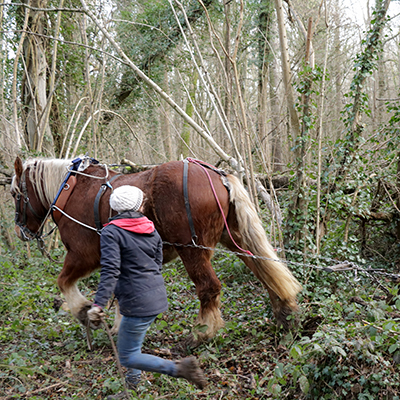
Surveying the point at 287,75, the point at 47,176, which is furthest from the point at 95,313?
the point at 287,75

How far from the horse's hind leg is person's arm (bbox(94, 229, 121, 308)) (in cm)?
105

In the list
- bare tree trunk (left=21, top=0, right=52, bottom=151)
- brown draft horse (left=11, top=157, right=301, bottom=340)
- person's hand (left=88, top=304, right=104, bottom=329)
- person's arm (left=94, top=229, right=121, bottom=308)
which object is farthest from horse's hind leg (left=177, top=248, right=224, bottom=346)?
bare tree trunk (left=21, top=0, right=52, bottom=151)

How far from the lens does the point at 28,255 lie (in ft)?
19.6

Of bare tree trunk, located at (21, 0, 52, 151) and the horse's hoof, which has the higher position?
bare tree trunk, located at (21, 0, 52, 151)

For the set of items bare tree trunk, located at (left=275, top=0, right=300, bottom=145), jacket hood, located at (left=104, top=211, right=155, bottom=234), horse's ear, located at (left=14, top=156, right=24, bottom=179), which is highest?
bare tree trunk, located at (left=275, top=0, right=300, bottom=145)

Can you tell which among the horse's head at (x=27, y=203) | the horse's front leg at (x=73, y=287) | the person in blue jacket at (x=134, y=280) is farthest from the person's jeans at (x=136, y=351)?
the horse's head at (x=27, y=203)

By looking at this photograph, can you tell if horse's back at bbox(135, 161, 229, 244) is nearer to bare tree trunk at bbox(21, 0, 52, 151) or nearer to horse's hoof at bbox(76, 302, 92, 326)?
horse's hoof at bbox(76, 302, 92, 326)

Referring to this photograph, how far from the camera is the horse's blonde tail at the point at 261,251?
335 cm

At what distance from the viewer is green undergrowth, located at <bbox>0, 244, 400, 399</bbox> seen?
228 centimetres

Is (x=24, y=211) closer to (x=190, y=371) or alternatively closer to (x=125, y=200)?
(x=125, y=200)

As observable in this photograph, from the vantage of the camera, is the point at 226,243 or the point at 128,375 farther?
the point at 226,243

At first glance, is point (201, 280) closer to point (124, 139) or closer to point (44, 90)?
point (44, 90)

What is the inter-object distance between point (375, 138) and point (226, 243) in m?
2.47

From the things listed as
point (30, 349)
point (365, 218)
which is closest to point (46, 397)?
point (30, 349)
